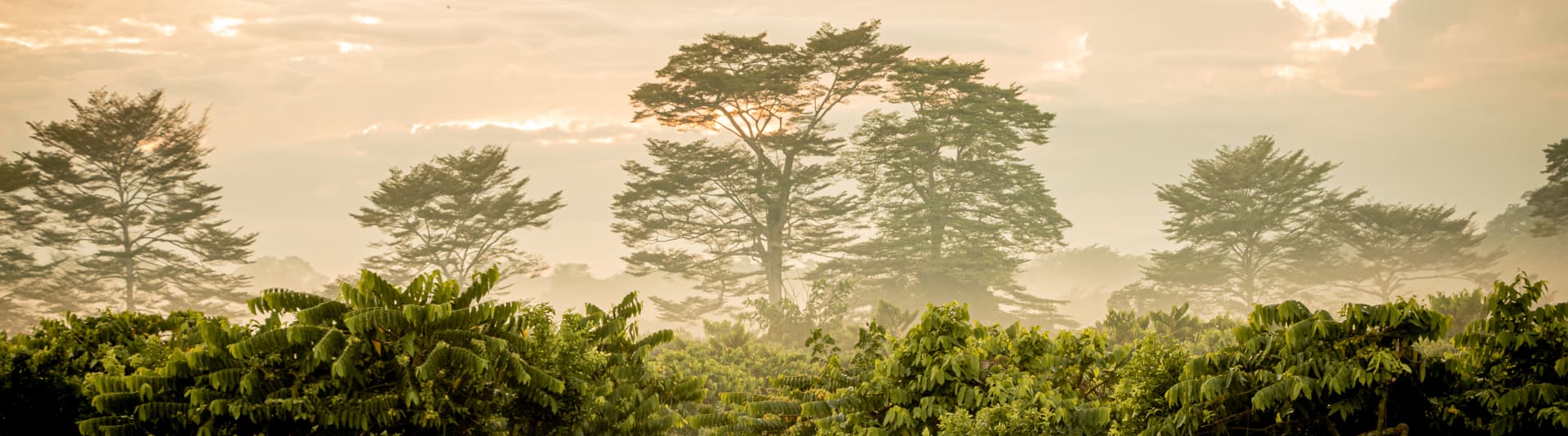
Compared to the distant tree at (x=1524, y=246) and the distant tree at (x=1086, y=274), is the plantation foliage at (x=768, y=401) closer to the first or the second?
the distant tree at (x=1524, y=246)

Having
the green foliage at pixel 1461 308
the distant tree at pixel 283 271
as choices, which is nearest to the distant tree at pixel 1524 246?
the green foliage at pixel 1461 308

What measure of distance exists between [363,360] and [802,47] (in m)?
41.8

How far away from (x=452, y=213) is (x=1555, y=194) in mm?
56341

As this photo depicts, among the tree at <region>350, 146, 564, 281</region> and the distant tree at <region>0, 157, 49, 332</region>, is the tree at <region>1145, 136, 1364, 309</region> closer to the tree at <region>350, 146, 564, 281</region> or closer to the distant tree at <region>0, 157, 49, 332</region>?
the tree at <region>350, 146, 564, 281</region>

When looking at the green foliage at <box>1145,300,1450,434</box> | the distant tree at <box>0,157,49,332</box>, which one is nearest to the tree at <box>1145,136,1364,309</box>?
the green foliage at <box>1145,300,1450,434</box>

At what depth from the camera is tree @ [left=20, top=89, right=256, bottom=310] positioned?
1980 inches

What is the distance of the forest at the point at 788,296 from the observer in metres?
9.16

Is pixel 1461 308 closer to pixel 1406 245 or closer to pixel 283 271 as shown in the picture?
pixel 1406 245

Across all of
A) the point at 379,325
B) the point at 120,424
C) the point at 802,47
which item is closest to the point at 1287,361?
the point at 379,325

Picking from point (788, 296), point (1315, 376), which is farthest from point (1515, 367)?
point (788, 296)

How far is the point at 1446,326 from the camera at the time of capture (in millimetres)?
8328

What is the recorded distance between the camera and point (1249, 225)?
6197 cm

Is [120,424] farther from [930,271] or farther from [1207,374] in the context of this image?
[930,271]

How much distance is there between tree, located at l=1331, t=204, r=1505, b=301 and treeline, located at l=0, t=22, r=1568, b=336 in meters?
5.17
